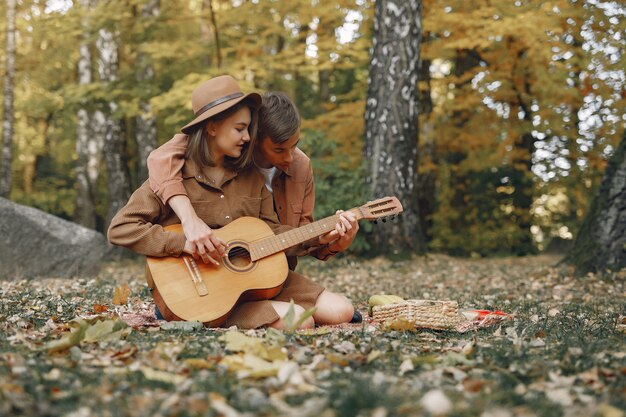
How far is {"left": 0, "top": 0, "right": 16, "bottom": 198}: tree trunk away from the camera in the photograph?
12344 mm

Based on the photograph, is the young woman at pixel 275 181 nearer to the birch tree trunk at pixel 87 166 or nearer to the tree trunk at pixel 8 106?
the tree trunk at pixel 8 106

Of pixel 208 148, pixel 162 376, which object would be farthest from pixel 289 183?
pixel 162 376

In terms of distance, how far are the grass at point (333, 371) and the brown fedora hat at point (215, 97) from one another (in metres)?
1.27

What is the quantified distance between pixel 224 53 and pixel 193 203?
8130 mm

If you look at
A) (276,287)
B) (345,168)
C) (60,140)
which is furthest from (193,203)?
(60,140)

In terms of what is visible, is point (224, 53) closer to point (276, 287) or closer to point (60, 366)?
point (276, 287)

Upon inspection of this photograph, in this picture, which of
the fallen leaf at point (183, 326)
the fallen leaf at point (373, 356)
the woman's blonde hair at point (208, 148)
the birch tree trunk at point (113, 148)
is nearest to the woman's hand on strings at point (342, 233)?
the woman's blonde hair at point (208, 148)

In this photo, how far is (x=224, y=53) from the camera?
462 inches

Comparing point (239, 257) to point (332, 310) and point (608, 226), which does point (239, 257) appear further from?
point (608, 226)

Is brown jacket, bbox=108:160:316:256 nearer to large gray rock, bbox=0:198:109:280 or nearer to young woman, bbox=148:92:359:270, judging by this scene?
young woman, bbox=148:92:359:270

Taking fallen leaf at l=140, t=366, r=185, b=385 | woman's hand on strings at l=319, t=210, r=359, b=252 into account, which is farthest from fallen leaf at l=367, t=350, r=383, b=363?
woman's hand on strings at l=319, t=210, r=359, b=252

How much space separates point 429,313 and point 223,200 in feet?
4.64

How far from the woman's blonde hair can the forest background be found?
5024 mm

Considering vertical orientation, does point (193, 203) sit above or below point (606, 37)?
below
